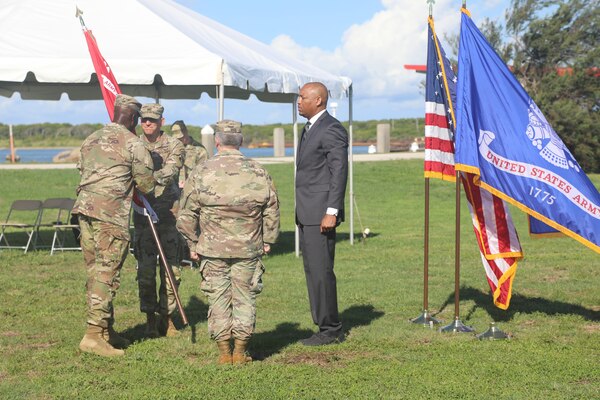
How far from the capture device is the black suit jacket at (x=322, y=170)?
7.83m

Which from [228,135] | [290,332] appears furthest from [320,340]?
[228,135]

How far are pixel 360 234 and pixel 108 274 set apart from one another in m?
10.5

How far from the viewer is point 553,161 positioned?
8.37 meters

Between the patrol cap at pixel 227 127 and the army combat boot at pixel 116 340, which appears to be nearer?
the patrol cap at pixel 227 127

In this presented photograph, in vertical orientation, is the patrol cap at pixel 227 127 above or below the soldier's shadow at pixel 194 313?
above

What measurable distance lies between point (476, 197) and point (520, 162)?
70cm

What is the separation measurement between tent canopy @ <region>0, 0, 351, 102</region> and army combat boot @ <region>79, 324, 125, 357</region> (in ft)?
16.7

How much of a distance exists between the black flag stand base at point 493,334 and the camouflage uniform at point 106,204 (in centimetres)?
331

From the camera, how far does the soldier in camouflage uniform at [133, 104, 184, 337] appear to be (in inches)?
327

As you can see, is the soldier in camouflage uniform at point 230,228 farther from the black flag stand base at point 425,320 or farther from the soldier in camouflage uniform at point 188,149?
the soldier in camouflage uniform at point 188,149

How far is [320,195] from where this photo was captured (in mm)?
7898

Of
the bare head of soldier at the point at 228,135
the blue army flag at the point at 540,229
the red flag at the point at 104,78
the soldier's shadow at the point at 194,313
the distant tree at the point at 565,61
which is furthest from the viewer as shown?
the distant tree at the point at 565,61

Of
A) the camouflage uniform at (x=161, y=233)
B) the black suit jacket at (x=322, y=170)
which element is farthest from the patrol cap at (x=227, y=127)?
the camouflage uniform at (x=161, y=233)

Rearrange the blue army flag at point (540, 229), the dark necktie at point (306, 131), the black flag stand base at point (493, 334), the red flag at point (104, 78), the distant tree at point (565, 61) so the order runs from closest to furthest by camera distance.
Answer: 1. the dark necktie at point (306, 131)
2. the black flag stand base at point (493, 334)
3. the blue army flag at point (540, 229)
4. the red flag at point (104, 78)
5. the distant tree at point (565, 61)
